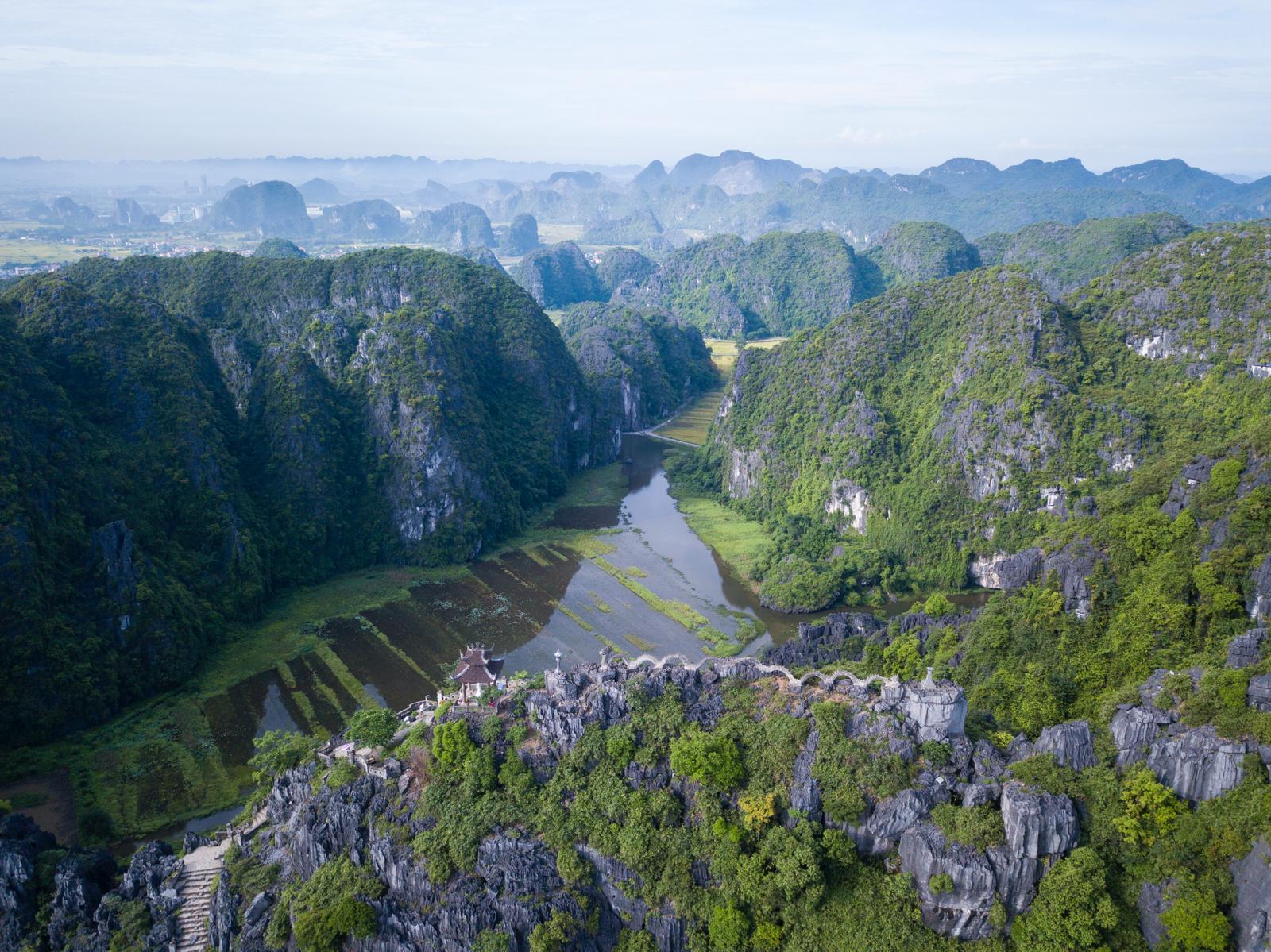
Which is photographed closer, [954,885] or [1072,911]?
[1072,911]

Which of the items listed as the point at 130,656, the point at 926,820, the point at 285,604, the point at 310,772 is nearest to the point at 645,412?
the point at 285,604

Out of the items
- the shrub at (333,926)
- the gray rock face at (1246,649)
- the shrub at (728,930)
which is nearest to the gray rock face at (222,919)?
the shrub at (333,926)

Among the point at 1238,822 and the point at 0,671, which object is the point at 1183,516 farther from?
the point at 0,671

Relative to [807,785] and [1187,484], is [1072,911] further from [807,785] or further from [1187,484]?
[1187,484]

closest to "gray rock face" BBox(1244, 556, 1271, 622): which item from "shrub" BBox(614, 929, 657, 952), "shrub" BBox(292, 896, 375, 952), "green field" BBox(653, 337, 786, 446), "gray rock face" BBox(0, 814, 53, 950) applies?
"shrub" BBox(614, 929, 657, 952)

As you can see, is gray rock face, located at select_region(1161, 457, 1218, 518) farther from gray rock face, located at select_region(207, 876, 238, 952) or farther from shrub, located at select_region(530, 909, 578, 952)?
gray rock face, located at select_region(207, 876, 238, 952)

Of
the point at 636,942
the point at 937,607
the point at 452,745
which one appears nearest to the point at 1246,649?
the point at 636,942
